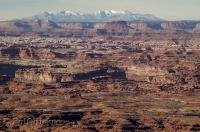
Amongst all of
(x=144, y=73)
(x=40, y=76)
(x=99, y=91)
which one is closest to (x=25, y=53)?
(x=40, y=76)

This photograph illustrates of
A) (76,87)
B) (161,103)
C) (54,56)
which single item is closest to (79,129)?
(161,103)

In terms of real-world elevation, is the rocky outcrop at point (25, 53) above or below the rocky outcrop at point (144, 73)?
above

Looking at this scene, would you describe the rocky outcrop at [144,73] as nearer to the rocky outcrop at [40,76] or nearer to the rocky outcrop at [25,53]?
the rocky outcrop at [40,76]

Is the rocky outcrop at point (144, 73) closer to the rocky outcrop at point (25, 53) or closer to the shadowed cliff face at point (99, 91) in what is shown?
the shadowed cliff face at point (99, 91)

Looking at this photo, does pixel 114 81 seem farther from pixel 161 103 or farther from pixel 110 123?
pixel 110 123

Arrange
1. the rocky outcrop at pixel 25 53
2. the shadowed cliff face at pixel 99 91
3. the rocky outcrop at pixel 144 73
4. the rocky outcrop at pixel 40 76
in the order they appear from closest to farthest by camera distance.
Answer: the shadowed cliff face at pixel 99 91
the rocky outcrop at pixel 40 76
the rocky outcrop at pixel 144 73
the rocky outcrop at pixel 25 53

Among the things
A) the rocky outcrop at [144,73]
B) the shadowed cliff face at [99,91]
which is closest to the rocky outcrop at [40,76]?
the shadowed cliff face at [99,91]

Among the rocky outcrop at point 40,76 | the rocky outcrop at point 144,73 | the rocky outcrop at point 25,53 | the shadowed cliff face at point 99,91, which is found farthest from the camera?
the rocky outcrop at point 25,53

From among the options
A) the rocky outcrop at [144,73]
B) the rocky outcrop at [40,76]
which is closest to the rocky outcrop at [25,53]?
the rocky outcrop at [144,73]

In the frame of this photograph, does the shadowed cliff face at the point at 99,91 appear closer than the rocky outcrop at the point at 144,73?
Yes

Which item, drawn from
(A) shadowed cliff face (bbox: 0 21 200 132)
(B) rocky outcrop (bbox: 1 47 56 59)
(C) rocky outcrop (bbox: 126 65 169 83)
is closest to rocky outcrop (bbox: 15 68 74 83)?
(A) shadowed cliff face (bbox: 0 21 200 132)

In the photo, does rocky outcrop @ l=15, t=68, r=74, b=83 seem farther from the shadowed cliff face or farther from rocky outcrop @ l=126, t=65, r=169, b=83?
rocky outcrop @ l=126, t=65, r=169, b=83
